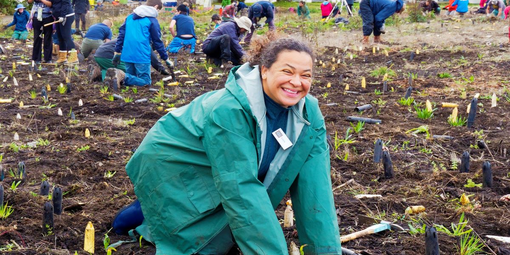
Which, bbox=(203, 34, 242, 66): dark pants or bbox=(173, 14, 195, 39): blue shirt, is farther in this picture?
bbox=(173, 14, 195, 39): blue shirt

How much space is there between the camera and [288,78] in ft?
9.36

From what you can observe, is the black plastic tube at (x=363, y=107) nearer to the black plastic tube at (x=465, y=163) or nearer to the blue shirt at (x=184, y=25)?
the black plastic tube at (x=465, y=163)

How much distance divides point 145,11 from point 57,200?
5.96 metres

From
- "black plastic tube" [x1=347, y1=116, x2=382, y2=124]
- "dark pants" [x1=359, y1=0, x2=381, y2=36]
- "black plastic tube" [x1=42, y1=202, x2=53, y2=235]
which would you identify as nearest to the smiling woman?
"black plastic tube" [x1=42, y1=202, x2=53, y2=235]

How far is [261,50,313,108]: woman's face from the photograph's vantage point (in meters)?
2.85

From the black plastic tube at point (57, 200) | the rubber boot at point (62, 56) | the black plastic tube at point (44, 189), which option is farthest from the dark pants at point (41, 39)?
the black plastic tube at point (57, 200)

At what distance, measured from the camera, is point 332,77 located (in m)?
9.77

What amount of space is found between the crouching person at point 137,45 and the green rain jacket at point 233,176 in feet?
20.6

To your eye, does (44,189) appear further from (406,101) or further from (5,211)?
(406,101)

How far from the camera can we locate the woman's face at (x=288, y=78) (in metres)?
2.85

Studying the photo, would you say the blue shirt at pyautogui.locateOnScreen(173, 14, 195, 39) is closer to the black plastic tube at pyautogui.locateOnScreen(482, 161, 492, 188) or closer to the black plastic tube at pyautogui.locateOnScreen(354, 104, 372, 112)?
the black plastic tube at pyautogui.locateOnScreen(354, 104, 372, 112)

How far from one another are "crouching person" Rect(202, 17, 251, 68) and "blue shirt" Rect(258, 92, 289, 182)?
8277 mm

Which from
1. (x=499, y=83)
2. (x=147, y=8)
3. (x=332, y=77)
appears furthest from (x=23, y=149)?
(x=499, y=83)

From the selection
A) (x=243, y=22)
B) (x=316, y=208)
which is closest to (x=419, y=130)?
(x=316, y=208)
